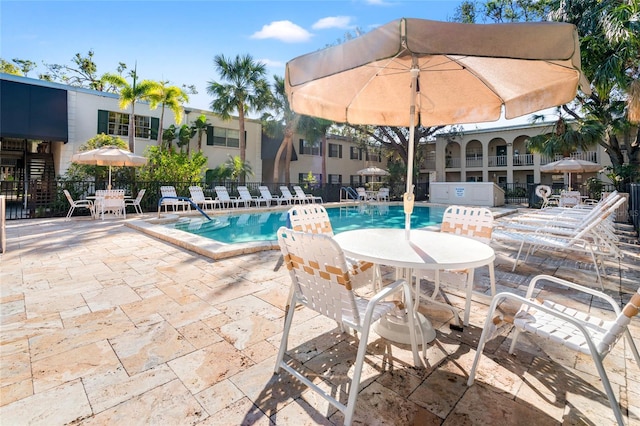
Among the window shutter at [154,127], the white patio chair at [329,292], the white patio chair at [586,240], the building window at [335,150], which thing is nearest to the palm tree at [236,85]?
the window shutter at [154,127]

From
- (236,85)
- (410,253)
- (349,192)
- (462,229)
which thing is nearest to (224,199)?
(236,85)

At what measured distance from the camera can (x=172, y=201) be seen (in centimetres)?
1045

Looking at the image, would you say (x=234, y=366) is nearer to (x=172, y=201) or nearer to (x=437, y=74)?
(x=437, y=74)

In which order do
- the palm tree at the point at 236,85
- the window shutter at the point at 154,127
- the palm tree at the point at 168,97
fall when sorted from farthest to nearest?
the window shutter at the point at 154,127
the palm tree at the point at 236,85
the palm tree at the point at 168,97

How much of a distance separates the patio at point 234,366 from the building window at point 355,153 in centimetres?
2381

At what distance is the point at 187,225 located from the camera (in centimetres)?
891

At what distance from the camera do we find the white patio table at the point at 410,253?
1.83 metres

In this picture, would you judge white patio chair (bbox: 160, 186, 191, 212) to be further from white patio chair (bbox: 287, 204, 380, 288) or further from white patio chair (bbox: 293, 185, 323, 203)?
white patio chair (bbox: 287, 204, 380, 288)

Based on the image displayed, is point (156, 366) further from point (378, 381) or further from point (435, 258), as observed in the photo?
point (435, 258)

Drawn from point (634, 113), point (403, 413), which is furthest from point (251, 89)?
point (403, 413)

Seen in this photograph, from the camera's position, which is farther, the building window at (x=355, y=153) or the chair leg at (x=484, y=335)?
the building window at (x=355, y=153)

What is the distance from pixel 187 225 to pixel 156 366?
7.57 meters

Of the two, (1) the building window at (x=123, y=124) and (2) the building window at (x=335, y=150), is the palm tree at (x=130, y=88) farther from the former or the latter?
(2) the building window at (x=335, y=150)

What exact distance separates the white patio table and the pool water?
14.3 ft
